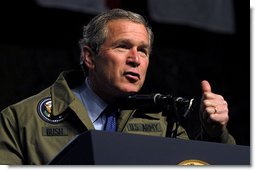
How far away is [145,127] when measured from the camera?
329 cm

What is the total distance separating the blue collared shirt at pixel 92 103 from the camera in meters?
3.29

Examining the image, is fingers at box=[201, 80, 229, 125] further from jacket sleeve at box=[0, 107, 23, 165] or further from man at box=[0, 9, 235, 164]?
jacket sleeve at box=[0, 107, 23, 165]

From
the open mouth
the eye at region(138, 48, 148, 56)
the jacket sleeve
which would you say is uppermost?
the eye at region(138, 48, 148, 56)

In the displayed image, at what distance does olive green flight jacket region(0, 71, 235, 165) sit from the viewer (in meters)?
3.03

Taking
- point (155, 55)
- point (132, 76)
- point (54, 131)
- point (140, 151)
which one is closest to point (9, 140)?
point (54, 131)

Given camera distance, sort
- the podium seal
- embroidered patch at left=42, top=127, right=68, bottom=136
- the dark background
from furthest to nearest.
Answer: the dark background < embroidered patch at left=42, top=127, right=68, bottom=136 < the podium seal

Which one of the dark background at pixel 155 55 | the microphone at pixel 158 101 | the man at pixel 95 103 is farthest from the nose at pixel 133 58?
the dark background at pixel 155 55

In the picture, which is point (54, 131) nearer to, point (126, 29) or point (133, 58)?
point (133, 58)

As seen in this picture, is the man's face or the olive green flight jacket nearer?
the olive green flight jacket

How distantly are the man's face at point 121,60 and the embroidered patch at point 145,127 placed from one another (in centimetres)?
14

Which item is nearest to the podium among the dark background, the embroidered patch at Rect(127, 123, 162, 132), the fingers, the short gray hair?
the fingers


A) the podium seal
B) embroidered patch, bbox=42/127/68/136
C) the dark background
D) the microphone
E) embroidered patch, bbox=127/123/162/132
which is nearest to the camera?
the podium seal

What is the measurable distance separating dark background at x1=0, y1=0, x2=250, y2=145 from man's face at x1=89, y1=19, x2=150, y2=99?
1933mm

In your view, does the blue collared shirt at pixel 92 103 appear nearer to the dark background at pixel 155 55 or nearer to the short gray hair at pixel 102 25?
the short gray hair at pixel 102 25
